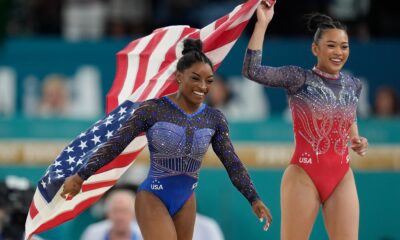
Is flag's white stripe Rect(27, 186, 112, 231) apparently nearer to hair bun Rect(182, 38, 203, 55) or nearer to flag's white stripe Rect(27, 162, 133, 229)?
flag's white stripe Rect(27, 162, 133, 229)

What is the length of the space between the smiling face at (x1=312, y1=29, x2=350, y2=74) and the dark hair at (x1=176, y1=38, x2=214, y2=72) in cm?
78

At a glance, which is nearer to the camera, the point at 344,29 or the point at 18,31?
the point at 344,29

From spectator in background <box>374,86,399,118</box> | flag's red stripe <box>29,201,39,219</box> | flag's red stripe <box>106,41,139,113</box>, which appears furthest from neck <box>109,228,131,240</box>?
spectator in background <box>374,86,399,118</box>

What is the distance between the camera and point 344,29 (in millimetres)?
7109

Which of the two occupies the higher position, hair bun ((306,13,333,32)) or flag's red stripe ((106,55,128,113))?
hair bun ((306,13,333,32))

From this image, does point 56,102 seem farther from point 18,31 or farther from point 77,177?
point 77,177

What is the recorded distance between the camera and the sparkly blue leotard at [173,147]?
671 centimetres

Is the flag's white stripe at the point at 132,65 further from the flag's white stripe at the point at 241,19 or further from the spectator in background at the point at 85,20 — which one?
the spectator in background at the point at 85,20

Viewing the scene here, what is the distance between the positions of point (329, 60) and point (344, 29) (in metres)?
0.24

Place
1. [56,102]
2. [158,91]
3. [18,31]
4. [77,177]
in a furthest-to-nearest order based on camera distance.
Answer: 1. [18,31]
2. [56,102]
3. [158,91]
4. [77,177]

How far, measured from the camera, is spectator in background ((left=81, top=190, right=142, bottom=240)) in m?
9.67

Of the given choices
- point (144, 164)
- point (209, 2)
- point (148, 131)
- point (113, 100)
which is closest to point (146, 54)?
point (113, 100)

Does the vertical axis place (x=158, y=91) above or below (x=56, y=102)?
above

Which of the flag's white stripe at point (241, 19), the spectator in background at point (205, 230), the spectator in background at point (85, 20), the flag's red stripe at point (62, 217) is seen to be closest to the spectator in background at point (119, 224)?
the spectator in background at point (205, 230)
